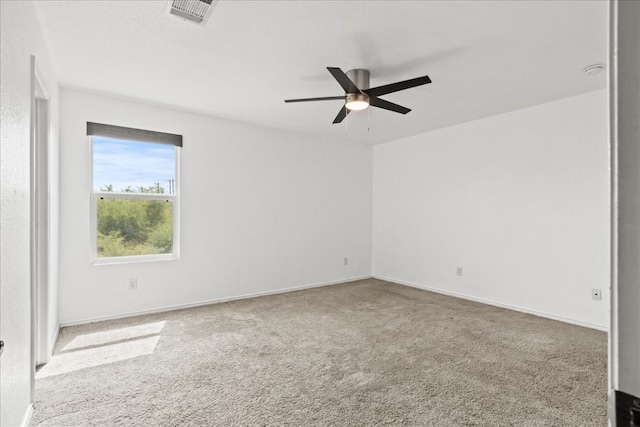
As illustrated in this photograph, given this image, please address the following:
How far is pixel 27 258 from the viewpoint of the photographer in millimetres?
1974

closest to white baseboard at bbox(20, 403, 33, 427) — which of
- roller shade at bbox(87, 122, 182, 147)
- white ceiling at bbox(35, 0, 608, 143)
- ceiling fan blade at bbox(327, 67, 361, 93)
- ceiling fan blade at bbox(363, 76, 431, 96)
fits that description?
white ceiling at bbox(35, 0, 608, 143)

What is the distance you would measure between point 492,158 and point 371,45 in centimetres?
266

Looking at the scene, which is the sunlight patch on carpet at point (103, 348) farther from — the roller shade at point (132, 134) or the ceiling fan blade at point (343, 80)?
the ceiling fan blade at point (343, 80)

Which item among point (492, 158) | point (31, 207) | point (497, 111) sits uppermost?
point (497, 111)

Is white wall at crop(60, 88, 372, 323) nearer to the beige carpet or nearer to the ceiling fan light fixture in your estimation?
the beige carpet

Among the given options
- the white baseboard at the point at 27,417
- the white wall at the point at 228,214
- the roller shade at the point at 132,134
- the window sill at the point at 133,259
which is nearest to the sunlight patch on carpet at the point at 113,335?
the white wall at the point at 228,214

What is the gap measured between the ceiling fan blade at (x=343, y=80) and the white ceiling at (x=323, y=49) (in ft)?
0.81

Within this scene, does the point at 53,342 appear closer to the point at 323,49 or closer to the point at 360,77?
the point at 323,49

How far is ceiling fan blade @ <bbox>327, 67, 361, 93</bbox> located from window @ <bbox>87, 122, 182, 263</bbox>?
2.40 metres

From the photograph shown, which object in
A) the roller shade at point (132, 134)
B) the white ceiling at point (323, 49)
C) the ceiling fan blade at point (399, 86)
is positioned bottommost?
the roller shade at point (132, 134)

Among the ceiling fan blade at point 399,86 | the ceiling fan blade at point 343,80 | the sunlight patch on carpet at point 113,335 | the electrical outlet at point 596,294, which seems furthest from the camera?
the electrical outlet at point 596,294

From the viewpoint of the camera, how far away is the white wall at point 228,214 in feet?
11.9

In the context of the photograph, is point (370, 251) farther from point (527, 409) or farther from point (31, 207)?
point (31, 207)

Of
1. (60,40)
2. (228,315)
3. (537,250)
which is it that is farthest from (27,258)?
(537,250)
